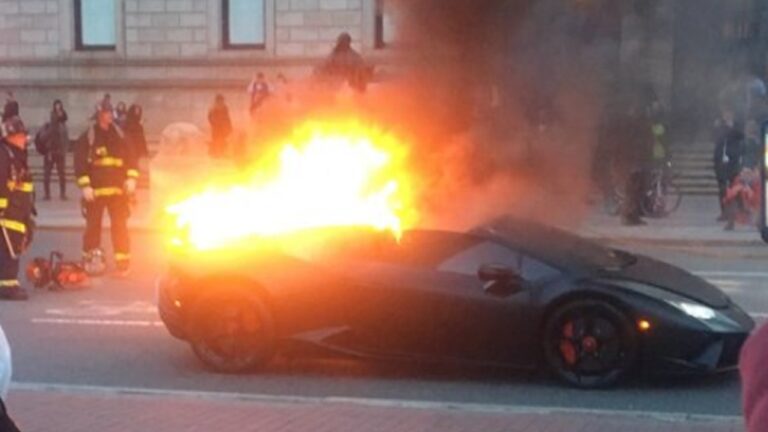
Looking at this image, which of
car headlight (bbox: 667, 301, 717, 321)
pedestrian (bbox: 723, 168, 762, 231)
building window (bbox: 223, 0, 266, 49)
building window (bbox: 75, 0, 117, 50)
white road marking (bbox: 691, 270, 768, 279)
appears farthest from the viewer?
building window (bbox: 75, 0, 117, 50)

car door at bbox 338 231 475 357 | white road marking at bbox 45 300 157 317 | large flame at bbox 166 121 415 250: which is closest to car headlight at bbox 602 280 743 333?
car door at bbox 338 231 475 357

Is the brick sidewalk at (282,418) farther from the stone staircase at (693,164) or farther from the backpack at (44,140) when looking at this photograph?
the backpack at (44,140)

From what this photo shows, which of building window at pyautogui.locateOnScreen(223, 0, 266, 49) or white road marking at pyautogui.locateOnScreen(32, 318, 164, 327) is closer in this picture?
white road marking at pyautogui.locateOnScreen(32, 318, 164, 327)

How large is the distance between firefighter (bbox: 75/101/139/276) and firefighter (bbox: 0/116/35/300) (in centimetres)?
131

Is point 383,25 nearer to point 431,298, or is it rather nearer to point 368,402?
point 431,298

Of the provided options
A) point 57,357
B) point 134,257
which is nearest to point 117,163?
point 134,257

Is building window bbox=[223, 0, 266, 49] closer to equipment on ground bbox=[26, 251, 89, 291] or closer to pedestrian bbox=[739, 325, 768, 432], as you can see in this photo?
equipment on ground bbox=[26, 251, 89, 291]

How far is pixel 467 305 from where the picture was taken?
329 inches

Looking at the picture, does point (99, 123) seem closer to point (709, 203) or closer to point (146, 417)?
point (146, 417)

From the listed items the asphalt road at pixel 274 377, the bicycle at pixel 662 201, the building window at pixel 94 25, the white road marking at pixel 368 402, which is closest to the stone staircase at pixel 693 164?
the bicycle at pixel 662 201

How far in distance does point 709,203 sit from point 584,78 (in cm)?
1252

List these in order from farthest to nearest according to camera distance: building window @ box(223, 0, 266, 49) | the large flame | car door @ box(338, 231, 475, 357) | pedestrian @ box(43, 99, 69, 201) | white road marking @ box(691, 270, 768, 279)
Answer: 1. building window @ box(223, 0, 266, 49)
2. pedestrian @ box(43, 99, 69, 201)
3. white road marking @ box(691, 270, 768, 279)
4. the large flame
5. car door @ box(338, 231, 475, 357)

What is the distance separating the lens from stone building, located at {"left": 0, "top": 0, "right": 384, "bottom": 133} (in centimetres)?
3006

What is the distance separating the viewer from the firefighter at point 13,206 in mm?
12375
